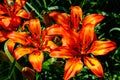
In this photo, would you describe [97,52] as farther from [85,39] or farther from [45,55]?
[45,55]

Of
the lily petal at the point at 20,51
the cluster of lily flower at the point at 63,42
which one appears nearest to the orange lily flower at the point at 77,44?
the cluster of lily flower at the point at 63,42

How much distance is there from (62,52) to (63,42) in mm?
47

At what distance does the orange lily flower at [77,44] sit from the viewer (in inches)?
55.8

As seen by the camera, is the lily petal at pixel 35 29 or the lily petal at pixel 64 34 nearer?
the lily petal at pixel 64 34

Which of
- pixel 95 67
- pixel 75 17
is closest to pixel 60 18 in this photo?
pixel 75 17

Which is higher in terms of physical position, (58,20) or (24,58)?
(58,20)

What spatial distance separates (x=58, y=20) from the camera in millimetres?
1569

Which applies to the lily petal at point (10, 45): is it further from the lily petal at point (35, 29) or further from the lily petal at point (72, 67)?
the lily petal at point (72, 67)

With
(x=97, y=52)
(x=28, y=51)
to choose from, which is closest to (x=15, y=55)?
(x=28, y=51)

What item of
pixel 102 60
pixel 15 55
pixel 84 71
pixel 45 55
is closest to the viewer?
pixel 15 55

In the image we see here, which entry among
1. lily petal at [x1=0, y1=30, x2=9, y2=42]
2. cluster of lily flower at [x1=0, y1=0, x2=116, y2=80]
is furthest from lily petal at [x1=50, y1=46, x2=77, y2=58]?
lily petal at [x1=0, y1=30, x2=9, y2=42]

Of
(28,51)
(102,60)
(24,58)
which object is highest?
(28,51)

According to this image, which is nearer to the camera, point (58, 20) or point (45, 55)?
point (58, 20)

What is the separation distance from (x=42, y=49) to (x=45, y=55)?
0.12 metres
